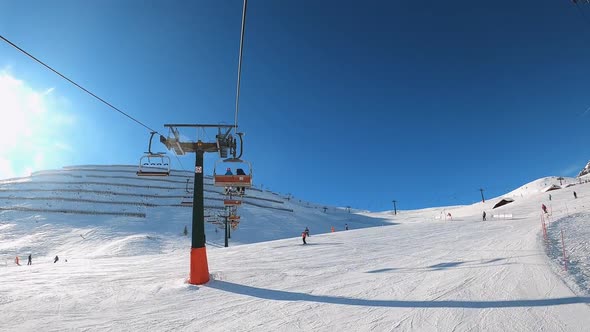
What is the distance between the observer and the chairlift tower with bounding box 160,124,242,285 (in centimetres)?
834

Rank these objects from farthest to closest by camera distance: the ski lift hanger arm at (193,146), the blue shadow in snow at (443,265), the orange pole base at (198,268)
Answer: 1. the ski lift hanger arm at (193,146)
2. the blue shadow in snow at (443,265)
3. the orange pole base at (198,268)

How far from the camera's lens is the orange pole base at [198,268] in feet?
26.8

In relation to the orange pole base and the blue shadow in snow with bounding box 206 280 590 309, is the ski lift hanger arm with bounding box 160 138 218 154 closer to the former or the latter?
the orange pole base

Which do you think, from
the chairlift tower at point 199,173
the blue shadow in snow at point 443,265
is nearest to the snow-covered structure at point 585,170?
the blue shadow in snow at point 443,265

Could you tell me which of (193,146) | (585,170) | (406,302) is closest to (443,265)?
(406,302)

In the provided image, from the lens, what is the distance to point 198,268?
27.2 feet

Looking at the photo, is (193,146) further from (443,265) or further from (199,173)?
(443,265)

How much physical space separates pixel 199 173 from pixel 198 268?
2.95 metres

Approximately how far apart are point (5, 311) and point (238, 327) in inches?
195

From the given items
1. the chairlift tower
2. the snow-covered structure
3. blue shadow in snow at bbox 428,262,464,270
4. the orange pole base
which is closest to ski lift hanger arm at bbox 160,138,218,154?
the chairlift tower

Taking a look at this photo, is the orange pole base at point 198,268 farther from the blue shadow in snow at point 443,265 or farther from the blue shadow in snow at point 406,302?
the blue shadow in snow at point 443,265

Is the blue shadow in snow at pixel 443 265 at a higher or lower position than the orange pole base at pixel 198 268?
lower

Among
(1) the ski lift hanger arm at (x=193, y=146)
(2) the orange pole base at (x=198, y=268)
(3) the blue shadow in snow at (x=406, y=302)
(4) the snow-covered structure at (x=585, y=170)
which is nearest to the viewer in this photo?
(3) the blue shadow in snow at (x=406, y=302)

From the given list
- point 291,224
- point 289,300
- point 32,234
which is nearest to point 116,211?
point 32,234
